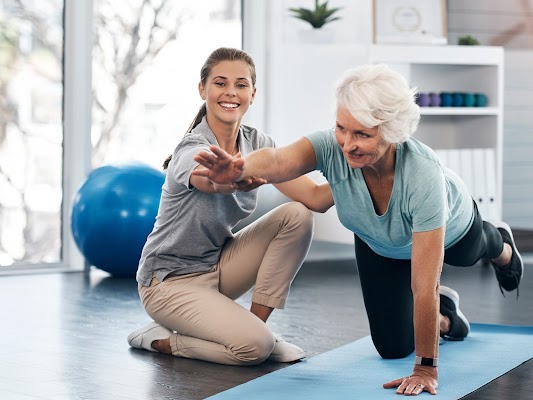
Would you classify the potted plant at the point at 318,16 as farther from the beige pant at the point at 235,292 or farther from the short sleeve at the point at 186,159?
the short sleeve at the point at 186,159

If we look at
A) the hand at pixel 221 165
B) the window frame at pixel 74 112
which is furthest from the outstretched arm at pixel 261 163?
the window frame at pixel 74 112

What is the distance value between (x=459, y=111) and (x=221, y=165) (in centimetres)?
366

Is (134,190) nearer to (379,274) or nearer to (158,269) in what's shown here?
(158,269)

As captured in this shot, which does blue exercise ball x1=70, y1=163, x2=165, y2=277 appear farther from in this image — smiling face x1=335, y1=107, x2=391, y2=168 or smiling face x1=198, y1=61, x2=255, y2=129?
smiling face x1=335, y1=107, x2=391, y2=168

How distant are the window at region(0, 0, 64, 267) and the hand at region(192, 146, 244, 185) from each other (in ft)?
10.1

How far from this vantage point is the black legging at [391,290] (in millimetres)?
2898

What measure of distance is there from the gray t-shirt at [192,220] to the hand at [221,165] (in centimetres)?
38

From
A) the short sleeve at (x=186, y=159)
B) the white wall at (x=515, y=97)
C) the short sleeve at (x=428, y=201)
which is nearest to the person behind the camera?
the short sleeve at (x=428, y=201)

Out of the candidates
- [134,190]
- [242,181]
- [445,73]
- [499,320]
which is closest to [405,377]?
[242,181]

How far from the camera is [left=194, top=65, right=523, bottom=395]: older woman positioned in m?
2.41

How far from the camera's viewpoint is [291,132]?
228 inches

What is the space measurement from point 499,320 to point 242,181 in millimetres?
1705

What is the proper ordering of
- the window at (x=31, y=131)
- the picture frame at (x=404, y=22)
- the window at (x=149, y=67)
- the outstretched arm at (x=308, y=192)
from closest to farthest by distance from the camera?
the outstretched arm at (x=308, y=192) → the window at (x=31, y=131) → the window at (x=149, y=67) → the picture frame at (x=404, y=22)

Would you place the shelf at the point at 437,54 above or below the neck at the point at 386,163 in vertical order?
above
